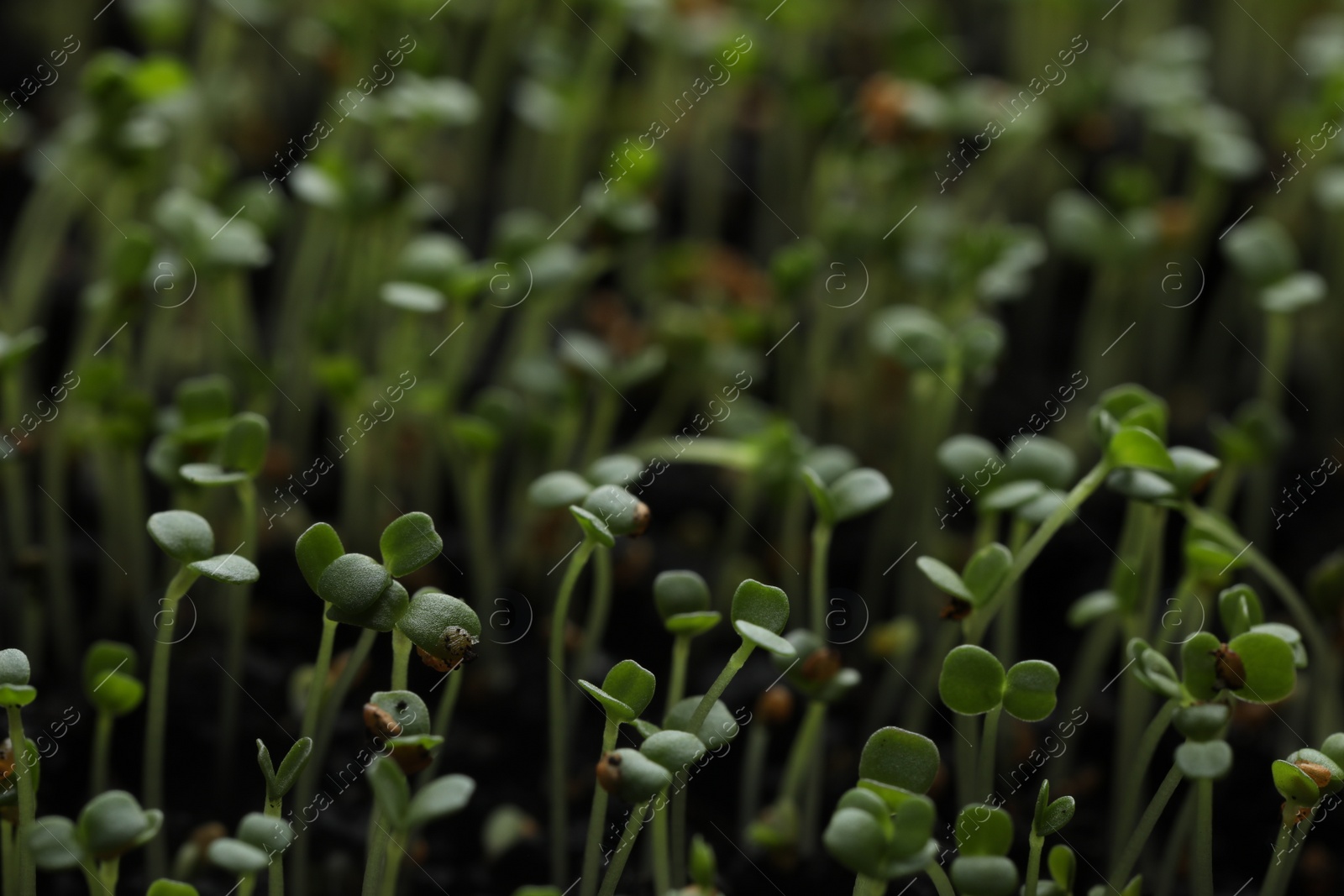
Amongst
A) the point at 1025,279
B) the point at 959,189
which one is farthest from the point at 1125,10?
the point at 1025,279

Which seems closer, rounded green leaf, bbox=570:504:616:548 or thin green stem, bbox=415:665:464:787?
rounded green leaf, bbox=570:504:616:548

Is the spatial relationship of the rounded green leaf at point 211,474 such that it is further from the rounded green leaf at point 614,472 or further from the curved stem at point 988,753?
the curved stem at point 988,753

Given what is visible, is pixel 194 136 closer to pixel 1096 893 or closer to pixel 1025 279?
pixel 1025 279

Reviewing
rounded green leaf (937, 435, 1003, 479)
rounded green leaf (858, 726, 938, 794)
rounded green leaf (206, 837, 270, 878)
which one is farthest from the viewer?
rounded green leaf (937, 435, 1003, 479)

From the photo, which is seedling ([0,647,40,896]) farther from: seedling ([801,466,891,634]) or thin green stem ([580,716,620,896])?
seedling ([801,466,891,634])

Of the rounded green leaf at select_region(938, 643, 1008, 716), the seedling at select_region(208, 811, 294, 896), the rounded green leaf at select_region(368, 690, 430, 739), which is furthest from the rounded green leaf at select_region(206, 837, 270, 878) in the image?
the rounded green leaf at select_region(938, 643, 1008, 716)

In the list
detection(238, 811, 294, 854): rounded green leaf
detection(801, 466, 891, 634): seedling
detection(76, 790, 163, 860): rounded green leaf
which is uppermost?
detection(801, 466, 891, 634): seedling

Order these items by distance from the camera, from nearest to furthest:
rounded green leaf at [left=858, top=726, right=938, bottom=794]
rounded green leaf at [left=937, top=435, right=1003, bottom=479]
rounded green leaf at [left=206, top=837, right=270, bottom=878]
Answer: rounded green leaf at [left=206, top=837, right=270, bottom=878]
rounded green leaf at [left=858, top=726, right=938, bottom=794]
rounded green leaf at [left=937, top=435, right=1003, bottom=479]
